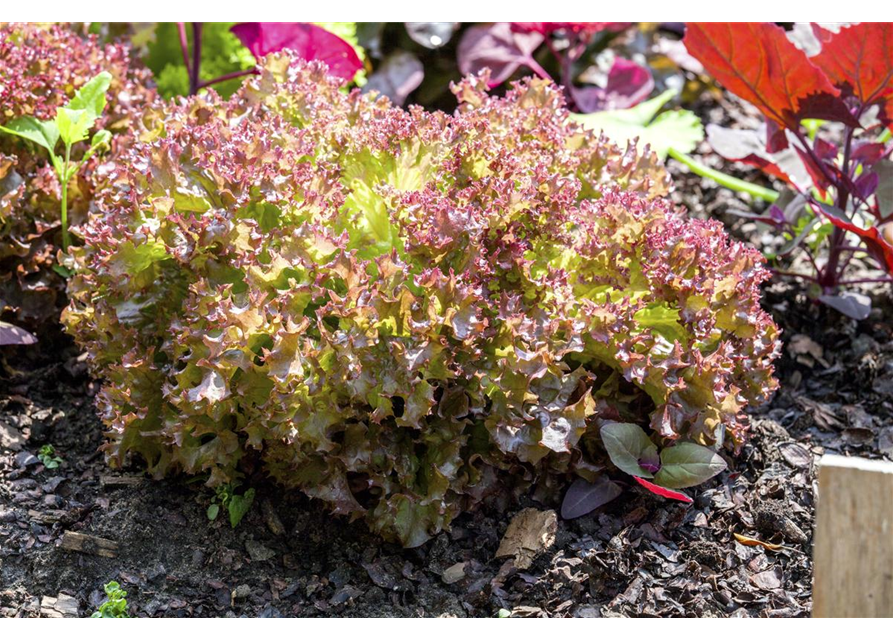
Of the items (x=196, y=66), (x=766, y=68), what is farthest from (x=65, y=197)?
(x=766, y=68)

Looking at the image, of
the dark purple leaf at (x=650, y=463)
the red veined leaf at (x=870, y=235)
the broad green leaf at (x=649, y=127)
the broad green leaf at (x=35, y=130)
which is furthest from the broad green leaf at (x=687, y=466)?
the broad green leaf at (x=35, y=130)

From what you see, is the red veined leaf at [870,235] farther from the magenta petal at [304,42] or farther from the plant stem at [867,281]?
the magenta petal at [304,42]

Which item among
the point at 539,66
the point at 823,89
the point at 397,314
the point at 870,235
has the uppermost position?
the point at 539,66

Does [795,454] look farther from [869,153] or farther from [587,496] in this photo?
[869,153]

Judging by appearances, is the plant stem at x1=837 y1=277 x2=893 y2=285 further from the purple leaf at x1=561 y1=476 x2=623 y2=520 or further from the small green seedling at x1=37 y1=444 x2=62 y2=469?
the small green seedling at x1=37 y1=444 x2=62 y2=469

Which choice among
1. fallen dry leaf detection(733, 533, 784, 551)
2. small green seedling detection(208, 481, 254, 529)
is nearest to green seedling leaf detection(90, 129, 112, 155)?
small green seedling detection(208, 481, 254, 529)

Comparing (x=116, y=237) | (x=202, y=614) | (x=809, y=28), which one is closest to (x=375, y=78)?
(x=809, y=28)
